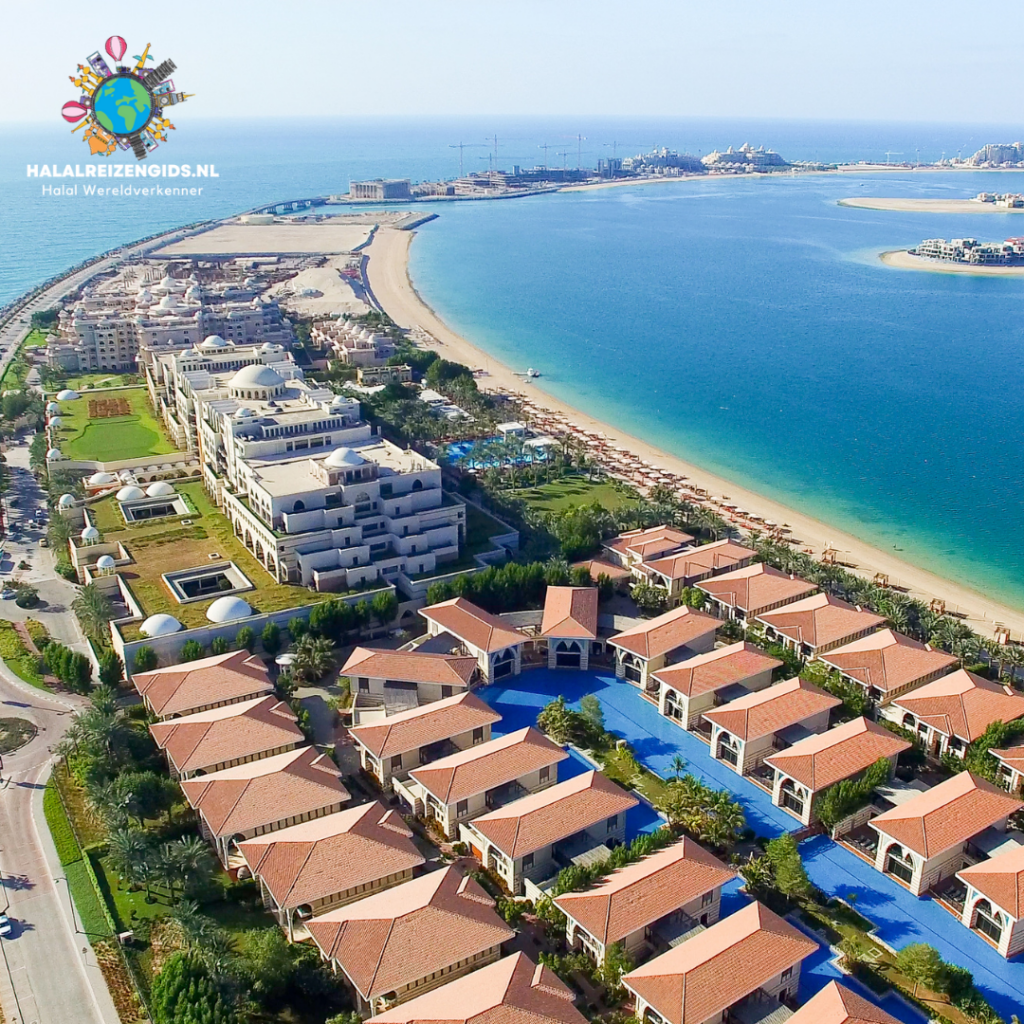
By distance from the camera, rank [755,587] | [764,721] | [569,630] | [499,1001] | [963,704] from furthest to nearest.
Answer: [755,587] < [569,630] < [963,704] < [764,721] < [499,1001]

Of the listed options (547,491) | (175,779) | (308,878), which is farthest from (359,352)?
(308,878)

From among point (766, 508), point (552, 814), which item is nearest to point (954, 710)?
point (552, 814)

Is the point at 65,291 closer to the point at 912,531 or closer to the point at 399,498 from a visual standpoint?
the point at 399,498

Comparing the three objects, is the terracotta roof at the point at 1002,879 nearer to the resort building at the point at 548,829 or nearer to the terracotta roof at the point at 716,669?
the resort building at the point at 548,829

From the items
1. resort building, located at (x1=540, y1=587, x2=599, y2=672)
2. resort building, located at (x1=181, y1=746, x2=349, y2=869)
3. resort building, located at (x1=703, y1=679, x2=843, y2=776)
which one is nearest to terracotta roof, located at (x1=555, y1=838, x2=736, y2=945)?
resort building, located at (x1=703, y1=679, x2=843, y2=776)

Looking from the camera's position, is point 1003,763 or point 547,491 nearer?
point 1003,763

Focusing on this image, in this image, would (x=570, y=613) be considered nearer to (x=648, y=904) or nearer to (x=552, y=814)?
(x=552, y=814)
